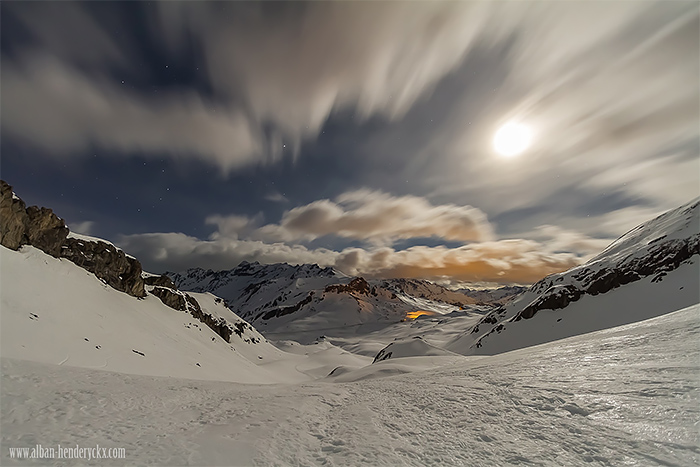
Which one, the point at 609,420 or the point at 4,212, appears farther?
the point at 4,212

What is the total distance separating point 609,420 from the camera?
20.2ft

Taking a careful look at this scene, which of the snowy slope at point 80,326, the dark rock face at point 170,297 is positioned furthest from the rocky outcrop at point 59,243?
the dark rock face at point 170,297

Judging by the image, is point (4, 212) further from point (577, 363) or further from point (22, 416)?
point (577, 363)

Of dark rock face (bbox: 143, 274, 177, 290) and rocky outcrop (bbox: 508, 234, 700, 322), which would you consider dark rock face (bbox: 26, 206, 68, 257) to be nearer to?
dark rock face (bbox: 143, 274, 177, 290)

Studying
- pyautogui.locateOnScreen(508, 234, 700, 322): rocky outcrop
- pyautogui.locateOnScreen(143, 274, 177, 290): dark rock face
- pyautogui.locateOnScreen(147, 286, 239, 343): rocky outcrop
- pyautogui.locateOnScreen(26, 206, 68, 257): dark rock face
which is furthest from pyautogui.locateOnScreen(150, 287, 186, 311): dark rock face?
pyautogui.locateOnScreen(508, 234, 700, 322): rocky outcrop

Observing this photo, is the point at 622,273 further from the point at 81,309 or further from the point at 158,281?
the point at 158,281

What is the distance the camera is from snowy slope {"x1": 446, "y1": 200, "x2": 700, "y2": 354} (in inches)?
2297

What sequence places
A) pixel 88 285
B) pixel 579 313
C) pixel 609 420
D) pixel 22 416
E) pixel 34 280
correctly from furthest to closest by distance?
1. pixel 579 313
2. pixel 88 285
3. pixel 34 280
4. pixel 22 416
5. pixel 609 420

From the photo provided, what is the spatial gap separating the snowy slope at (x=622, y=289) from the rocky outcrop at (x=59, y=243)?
82164 millimetres

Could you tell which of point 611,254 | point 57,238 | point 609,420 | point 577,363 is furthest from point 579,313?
point 57,238

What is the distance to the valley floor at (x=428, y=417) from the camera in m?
5.83

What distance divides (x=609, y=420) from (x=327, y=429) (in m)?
7.04

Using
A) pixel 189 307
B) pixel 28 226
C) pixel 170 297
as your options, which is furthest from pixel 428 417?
pixel 189 307

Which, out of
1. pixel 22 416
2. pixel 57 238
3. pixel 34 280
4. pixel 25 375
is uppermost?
pixel 57 238
